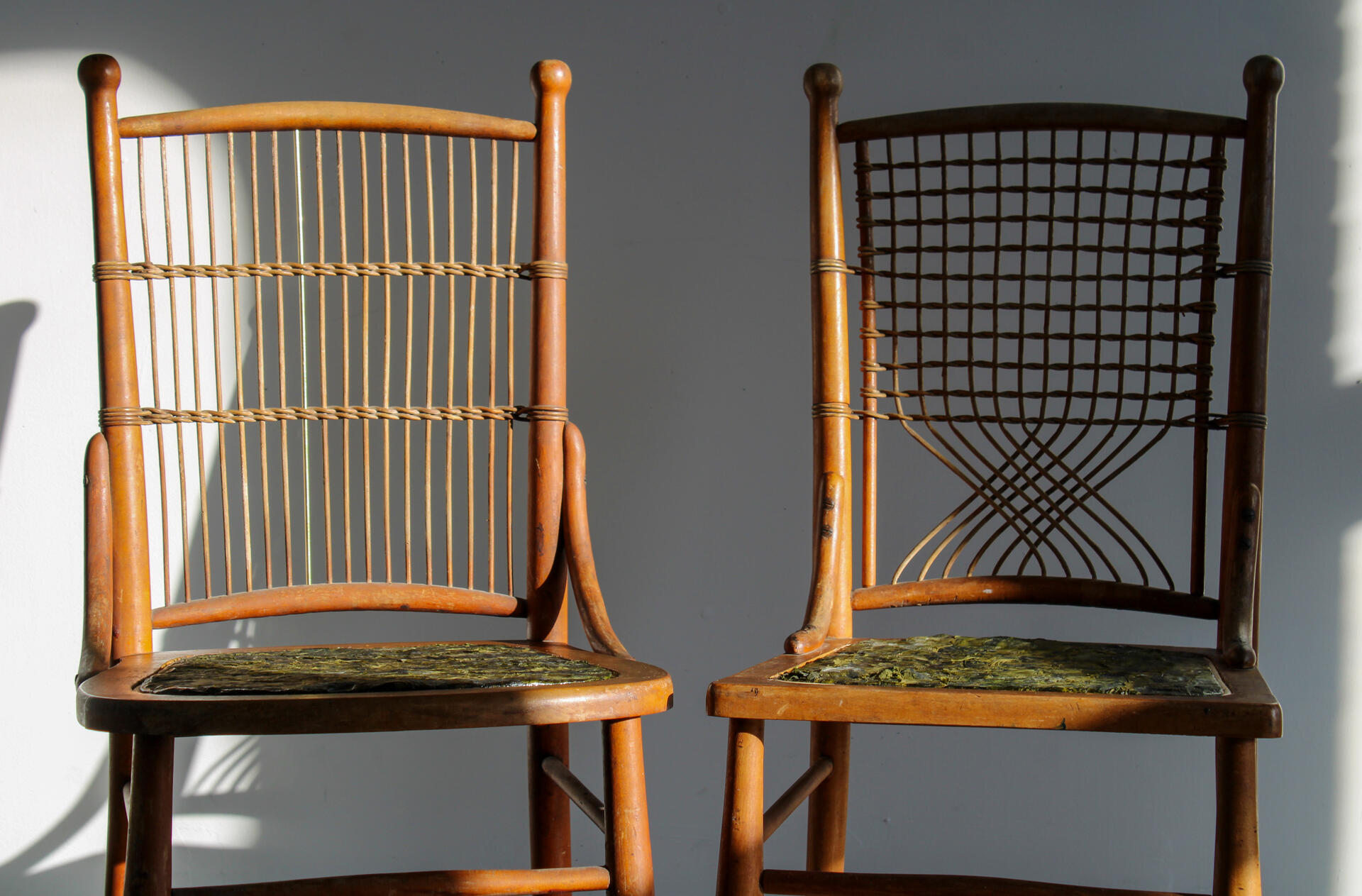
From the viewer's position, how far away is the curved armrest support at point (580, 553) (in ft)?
3.20

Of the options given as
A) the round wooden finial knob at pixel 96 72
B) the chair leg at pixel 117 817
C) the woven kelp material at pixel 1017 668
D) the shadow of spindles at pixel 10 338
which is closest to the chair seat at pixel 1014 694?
the woven kelp material at pixel 1017 668

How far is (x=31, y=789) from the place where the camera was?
143 cm

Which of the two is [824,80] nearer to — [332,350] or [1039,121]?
[1039,121]

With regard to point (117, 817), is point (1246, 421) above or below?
above

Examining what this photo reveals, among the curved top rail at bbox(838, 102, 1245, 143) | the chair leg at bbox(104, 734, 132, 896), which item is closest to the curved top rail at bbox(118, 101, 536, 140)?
the curved top rail at bbox(838, 102, 1245, 143)

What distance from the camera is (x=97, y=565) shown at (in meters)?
0.93

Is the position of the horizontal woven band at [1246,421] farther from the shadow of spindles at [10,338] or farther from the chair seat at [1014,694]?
the shadow of spindles at [10,338]

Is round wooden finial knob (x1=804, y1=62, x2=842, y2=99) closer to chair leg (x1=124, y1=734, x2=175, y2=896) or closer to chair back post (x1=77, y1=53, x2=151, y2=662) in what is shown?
chair back post (x1=77, y1=53, x2=151, y2=662)

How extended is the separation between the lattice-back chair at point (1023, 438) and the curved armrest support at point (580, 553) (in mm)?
162

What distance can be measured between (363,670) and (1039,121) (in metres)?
Result: 0.82

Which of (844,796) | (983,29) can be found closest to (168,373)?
(844,796)

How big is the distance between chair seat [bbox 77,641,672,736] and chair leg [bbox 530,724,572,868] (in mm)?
181

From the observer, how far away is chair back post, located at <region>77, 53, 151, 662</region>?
0.99 meters

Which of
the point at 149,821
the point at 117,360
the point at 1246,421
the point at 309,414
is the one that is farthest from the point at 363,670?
the point at 1246,421
